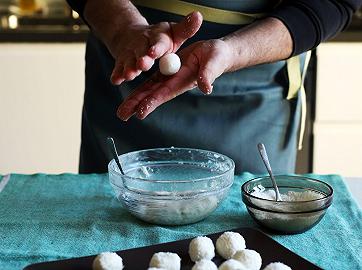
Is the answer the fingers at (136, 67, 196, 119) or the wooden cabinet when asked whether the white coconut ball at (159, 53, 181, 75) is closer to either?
the fingers at (136, 67, 196, 119)

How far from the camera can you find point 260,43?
44.8 inches

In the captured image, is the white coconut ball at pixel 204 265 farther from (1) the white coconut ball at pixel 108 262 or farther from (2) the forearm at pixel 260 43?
(2) the forearm at pixel 260 43

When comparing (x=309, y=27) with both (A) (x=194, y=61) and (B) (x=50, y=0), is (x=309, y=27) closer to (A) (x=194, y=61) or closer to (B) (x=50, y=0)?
(A) (x=194, y=61)


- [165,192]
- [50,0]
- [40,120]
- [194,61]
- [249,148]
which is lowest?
[40,120]

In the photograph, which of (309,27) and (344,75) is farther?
(344,75)

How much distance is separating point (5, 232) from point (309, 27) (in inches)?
24.1

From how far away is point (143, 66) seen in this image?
95 centimetres

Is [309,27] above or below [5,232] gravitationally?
above

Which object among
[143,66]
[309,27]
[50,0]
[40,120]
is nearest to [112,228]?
[143,66]

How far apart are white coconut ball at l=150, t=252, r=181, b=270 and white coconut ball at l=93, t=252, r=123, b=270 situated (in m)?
0.03

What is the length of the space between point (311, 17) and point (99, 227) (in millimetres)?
541

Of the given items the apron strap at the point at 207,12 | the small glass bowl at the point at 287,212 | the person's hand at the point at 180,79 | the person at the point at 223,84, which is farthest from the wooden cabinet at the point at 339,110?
the small glass bowl at the point at 287,212

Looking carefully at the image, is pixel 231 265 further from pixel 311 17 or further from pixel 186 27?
pixel 311 17

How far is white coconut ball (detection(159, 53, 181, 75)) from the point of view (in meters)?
0.98
